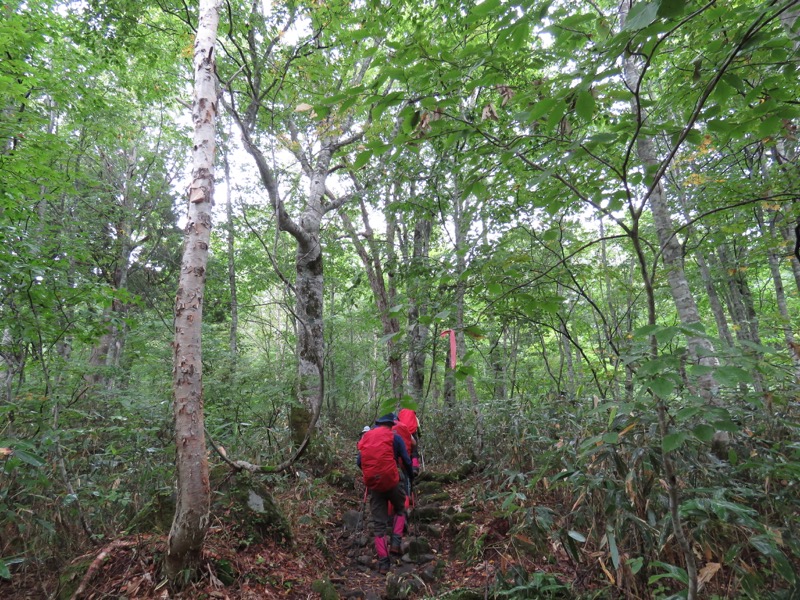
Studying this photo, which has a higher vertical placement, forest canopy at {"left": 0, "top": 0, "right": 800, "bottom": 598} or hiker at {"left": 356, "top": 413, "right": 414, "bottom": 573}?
forest canopy at {"left": 0, "top": 0, "right": 800, "bottom": 598}

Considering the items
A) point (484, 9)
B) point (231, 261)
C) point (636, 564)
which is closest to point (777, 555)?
point (636, 564)

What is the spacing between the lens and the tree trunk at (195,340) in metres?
3.36

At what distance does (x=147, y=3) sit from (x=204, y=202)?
514 centimetres

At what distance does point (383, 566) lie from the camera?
4.77m

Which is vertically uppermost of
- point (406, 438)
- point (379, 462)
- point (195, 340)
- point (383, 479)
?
point (195, 340)

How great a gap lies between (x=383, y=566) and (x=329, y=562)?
2.22ft

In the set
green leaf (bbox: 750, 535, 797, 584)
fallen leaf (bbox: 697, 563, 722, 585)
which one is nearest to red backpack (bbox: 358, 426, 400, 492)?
fallen leaf (bbox: 697, 563, 722, 585)

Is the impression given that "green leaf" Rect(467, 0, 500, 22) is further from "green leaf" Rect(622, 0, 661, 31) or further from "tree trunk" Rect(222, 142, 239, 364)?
"tree trunk" Rect(222, 142, 239, 364)

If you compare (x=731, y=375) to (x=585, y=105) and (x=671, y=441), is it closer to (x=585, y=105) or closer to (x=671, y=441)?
(x=671, y=441)

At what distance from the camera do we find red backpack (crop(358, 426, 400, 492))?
518 cm

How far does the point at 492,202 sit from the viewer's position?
6.83 metres

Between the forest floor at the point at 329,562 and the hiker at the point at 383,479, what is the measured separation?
0.31 metres

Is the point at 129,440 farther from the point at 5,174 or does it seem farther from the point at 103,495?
the point at 5,174

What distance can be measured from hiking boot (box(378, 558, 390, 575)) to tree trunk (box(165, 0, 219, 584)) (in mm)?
2278
